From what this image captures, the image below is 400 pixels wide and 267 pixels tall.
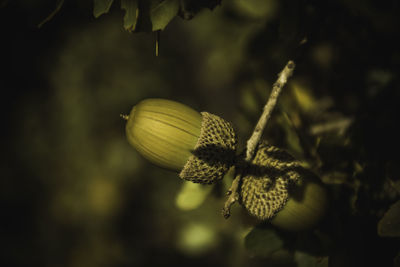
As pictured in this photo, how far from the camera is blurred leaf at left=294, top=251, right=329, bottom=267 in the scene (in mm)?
1243

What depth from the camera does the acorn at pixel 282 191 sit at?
118cm

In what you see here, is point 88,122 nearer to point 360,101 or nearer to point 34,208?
point 34,208

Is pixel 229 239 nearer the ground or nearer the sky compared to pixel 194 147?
nearer the ground

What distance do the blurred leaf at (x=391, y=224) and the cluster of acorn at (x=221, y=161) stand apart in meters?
0.23

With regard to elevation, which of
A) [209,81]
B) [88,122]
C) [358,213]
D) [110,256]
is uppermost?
[358,213]

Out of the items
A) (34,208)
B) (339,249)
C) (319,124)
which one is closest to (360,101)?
(319,124)

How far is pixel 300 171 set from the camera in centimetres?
123

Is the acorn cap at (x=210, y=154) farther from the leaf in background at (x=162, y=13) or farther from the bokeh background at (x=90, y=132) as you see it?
the bokeh background at (x=90, y=132)

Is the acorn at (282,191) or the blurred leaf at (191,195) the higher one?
the acorn at (282,191)

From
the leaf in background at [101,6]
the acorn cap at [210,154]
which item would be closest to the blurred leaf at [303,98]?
the acorn cap at [210,154]

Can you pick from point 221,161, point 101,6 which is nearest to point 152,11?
point 101,6

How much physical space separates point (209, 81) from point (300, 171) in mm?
3660

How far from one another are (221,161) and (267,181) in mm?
191

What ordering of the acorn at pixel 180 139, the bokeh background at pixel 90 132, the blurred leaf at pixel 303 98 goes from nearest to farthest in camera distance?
the acorn at pixel 180 139
the blurred leaf at pixel 303 98
the bokeh background at pixel 90 132
